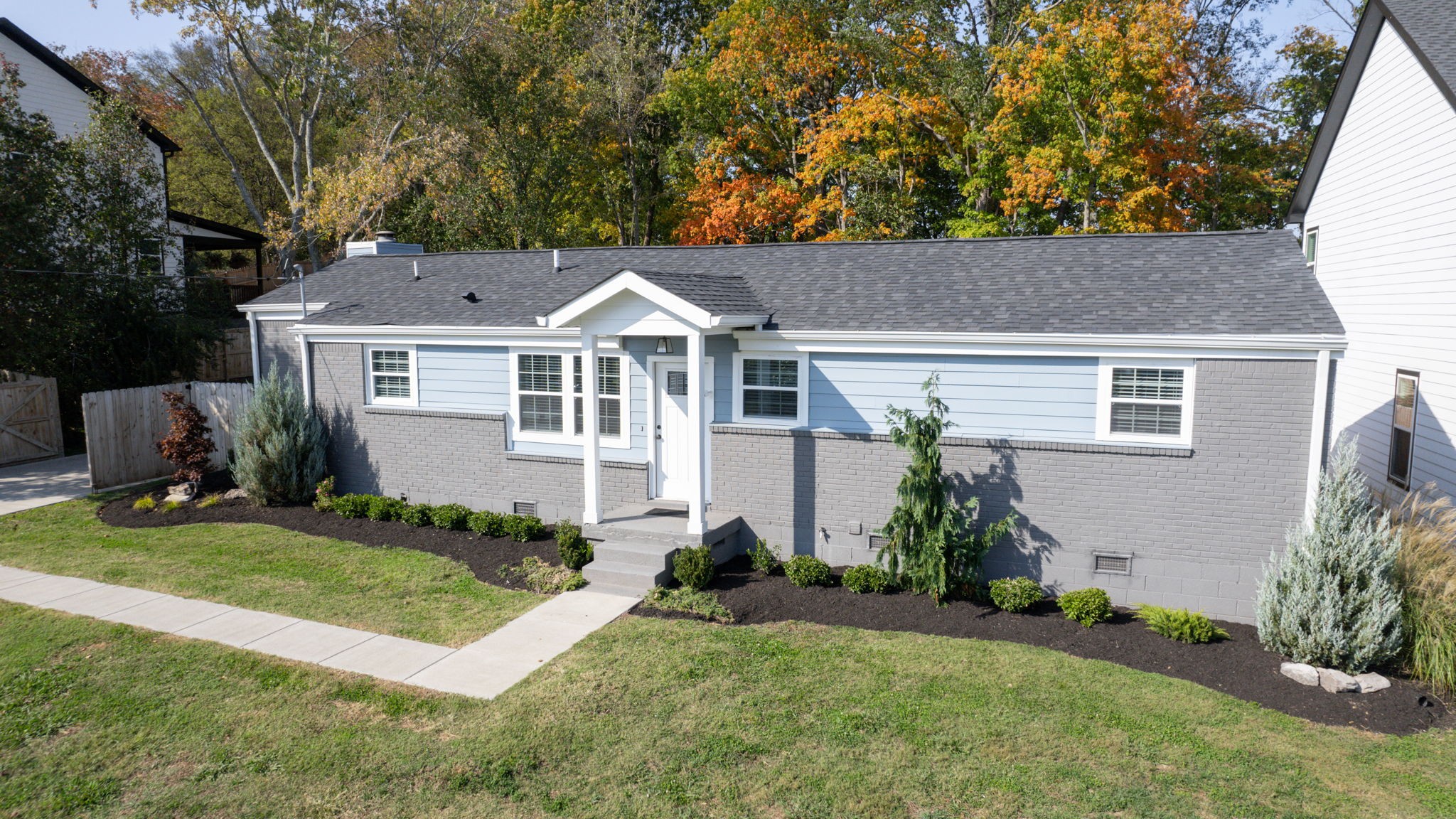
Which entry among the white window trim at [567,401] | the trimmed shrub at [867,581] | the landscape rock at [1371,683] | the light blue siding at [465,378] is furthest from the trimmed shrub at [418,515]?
the landscape rock at [1371,683]

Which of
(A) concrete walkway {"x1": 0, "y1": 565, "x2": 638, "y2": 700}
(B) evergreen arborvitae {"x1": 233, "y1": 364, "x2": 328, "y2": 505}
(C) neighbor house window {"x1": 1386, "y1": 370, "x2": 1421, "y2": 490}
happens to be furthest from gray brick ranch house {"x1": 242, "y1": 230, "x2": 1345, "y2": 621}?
(C) neighbor house window {"x1": 1386, "y1": 370, "x2": 1421, "y2": 490}

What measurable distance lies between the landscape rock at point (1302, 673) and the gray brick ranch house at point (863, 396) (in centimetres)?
147

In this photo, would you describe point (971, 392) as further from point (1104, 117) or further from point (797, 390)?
point (1104, 117)

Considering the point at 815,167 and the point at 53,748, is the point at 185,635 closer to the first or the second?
the point at 53,748

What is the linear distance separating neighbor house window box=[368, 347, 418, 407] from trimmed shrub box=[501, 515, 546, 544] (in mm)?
3030

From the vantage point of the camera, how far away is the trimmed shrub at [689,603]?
387 inches

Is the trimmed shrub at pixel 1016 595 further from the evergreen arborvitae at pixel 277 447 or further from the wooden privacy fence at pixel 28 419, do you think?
the wooden privacy fence at pixel 28 419

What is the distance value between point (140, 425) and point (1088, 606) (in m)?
16.8

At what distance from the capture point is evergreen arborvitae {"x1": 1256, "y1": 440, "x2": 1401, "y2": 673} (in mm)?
8172

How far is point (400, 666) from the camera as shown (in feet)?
27.6

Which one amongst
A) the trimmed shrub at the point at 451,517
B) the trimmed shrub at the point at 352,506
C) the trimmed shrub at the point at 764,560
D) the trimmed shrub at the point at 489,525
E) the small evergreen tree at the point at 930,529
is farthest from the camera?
the trimmed shrub at the point at 352,506

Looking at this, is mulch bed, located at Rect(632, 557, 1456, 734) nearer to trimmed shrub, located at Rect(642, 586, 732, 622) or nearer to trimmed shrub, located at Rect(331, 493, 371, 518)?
trimmed shrub, located at Rect(642, 586, 732, 622)

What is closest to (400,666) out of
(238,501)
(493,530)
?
(493,530)

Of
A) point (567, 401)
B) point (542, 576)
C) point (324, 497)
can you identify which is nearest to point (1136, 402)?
point (542, 576)
